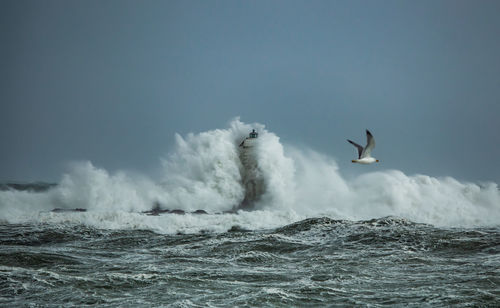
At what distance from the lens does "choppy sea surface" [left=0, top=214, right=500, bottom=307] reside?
9.51 m

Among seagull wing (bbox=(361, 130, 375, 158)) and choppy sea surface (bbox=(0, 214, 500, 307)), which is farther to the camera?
seagull wing (bbox=(361, 130, 375, 158))

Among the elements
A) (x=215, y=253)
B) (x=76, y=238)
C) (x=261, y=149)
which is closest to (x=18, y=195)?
(x=76, y=238)

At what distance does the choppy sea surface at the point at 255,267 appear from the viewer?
9508 mm

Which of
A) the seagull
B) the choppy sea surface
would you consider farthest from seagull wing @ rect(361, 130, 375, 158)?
the choppy sea surface

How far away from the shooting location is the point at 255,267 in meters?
13.0

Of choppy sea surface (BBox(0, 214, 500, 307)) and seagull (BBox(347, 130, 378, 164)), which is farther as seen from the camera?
seagull (BBox(347, 130, 378, 164))

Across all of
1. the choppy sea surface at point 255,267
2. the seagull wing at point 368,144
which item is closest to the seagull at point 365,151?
the seagull wing at point 368,144

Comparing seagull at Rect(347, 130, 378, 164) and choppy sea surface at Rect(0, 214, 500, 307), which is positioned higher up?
seagull at Rect(347, 130, 378, 164)

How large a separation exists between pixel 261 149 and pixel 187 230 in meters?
11.8

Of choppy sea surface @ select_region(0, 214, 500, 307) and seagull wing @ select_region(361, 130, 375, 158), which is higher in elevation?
seagull wing @ select_region(361, 130, 375, 158)

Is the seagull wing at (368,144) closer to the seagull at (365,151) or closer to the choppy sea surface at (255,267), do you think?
the seagull at (365,151)

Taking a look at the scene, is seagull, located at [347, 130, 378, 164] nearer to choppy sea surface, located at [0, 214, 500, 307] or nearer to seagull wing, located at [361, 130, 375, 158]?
seagull wing, located at [361, 130, 375, 158]

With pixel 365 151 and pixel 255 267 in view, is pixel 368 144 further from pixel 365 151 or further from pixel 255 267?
pixel 255 267

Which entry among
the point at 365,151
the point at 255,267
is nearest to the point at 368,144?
the point at 365,151
